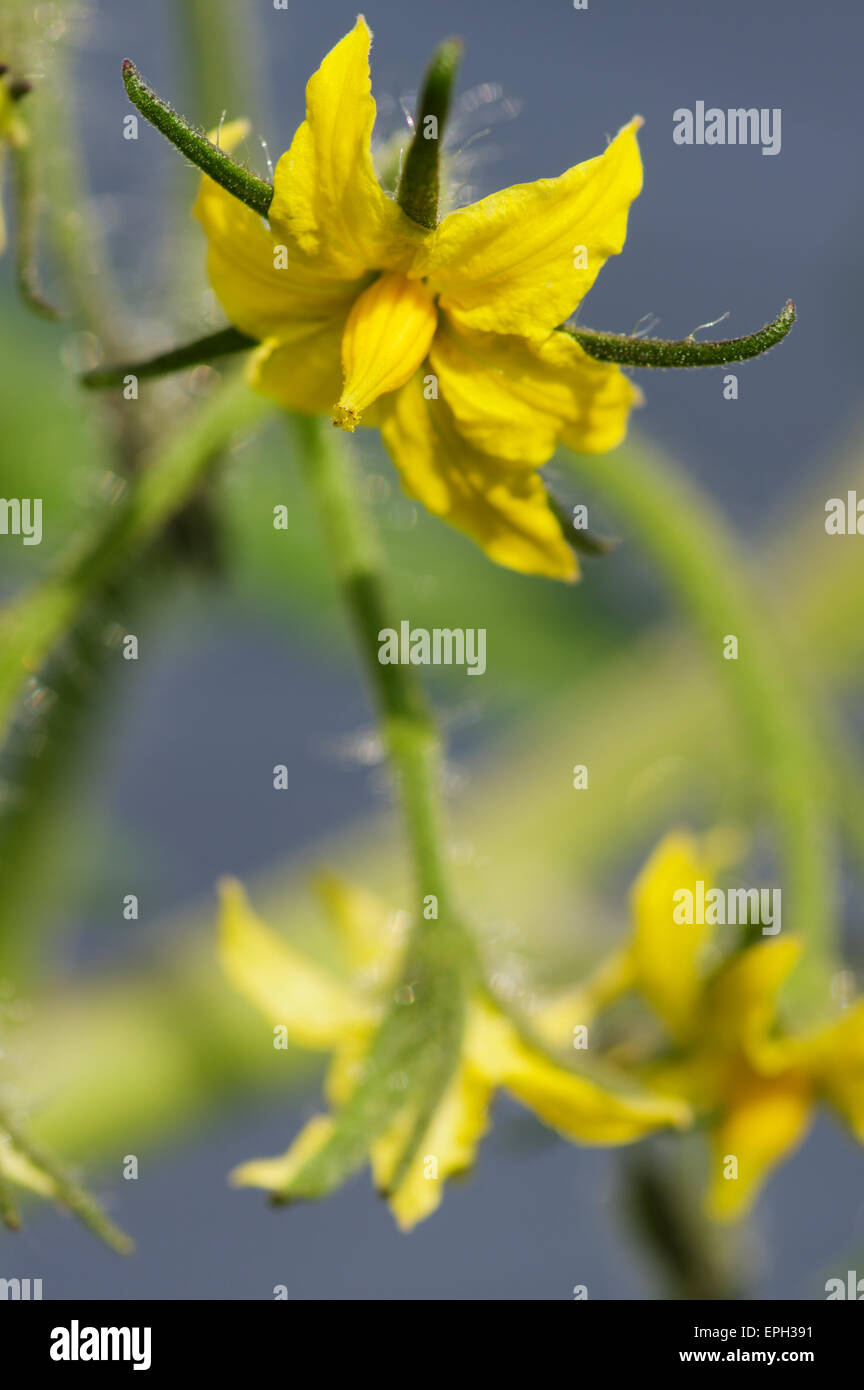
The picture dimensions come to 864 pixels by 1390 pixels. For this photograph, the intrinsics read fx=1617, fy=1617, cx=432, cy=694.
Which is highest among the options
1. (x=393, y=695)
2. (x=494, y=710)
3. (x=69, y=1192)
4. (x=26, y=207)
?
(x=494, y=710)

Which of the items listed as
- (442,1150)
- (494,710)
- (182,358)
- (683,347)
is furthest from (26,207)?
(494,710)

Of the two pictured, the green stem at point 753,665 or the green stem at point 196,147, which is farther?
the green stem at point 753,665

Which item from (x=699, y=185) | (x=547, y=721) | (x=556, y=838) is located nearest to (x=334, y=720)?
(x=547, y=721)

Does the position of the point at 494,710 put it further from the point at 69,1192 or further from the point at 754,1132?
the point at 69,1192

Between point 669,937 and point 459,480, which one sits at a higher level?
point 459,480

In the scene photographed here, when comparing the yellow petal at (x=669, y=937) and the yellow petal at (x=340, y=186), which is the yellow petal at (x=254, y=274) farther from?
the yellow petal at (x=669, y=937)

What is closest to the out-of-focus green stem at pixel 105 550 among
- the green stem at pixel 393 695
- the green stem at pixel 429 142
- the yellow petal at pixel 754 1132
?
the green stem at pixel 393 695

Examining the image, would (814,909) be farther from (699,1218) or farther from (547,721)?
(547,721)
